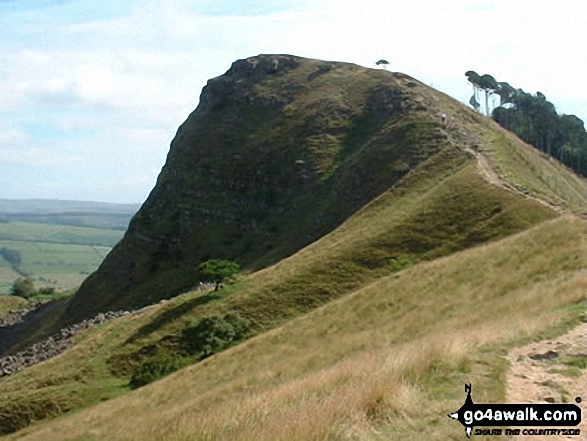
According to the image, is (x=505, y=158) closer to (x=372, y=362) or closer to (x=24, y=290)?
(x=372, y=362)

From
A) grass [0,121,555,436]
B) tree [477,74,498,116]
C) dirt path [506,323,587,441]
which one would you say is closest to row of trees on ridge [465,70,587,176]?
tree [477,74,498,116]

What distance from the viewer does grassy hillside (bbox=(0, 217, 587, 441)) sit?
34.9ft

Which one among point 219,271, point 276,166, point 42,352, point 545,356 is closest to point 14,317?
point 276,166

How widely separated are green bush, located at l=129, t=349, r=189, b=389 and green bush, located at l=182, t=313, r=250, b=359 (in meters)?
1.53

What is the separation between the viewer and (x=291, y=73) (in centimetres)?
12381

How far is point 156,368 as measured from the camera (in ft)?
149

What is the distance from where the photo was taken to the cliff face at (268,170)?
82.2m

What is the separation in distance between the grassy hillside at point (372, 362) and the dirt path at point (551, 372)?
14.8 inches

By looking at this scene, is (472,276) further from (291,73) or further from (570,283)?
(291,73)

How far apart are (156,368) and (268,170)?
56861 millimetres

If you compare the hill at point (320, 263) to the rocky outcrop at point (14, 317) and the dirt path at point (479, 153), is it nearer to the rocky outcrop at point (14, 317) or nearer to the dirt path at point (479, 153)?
the dirt path at point (479, 153)

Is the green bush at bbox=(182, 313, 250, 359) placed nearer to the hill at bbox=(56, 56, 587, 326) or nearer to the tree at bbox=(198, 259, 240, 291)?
the tree at bbox=(198, 259, 240, 291)

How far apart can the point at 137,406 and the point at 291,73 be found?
9721 centimetres

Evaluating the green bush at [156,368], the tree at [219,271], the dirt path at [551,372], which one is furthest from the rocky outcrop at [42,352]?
the dirt path at [551,372]
